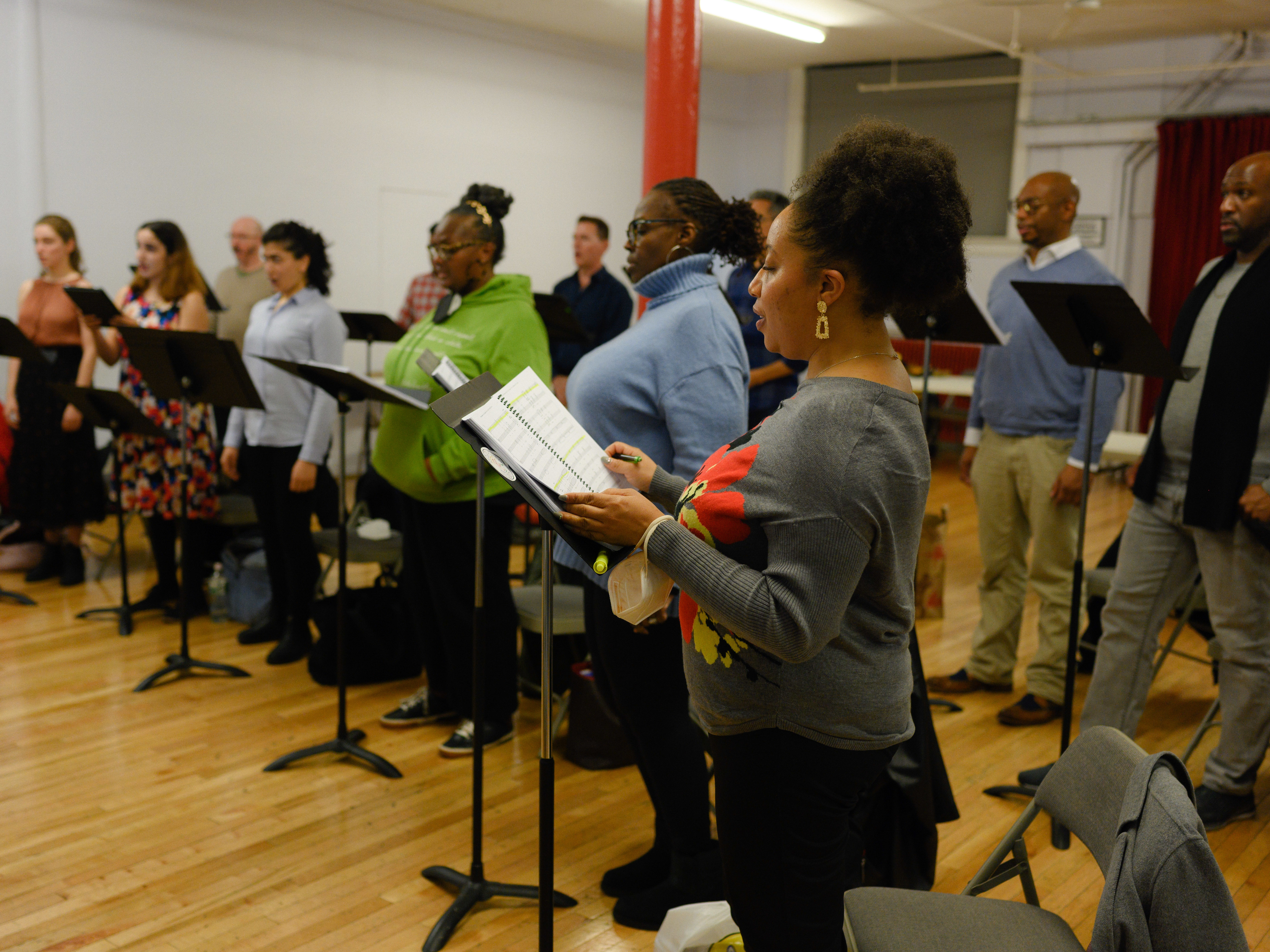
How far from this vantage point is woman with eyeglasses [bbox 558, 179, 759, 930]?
212 centimetres

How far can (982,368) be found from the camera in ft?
12.4

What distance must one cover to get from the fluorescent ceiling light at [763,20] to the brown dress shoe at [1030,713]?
205 inches

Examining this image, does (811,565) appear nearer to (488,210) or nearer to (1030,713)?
(488,210)

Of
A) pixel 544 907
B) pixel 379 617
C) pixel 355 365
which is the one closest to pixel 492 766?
pixel 379 617

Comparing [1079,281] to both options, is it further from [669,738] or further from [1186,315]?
[669,738]

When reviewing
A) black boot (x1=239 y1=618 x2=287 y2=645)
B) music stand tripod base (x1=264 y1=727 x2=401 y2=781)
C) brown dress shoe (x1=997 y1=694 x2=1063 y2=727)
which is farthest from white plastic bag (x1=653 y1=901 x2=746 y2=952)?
black boot (x1=239 y1=618 x2=287 y2=645)

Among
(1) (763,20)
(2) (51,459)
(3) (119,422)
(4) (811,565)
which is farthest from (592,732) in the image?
(1) (763,20)

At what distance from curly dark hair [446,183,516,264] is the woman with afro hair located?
1.73 m

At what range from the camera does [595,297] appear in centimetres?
637

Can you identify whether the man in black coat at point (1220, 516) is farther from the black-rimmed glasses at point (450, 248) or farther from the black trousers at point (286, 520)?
the black trousers at point (286, 520)

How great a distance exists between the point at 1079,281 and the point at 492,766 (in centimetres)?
243

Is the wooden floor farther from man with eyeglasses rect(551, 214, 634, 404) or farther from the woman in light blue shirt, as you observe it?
man with eyeglasses rect(551, 214, 634, 404)

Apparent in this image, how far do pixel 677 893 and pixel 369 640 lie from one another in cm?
185

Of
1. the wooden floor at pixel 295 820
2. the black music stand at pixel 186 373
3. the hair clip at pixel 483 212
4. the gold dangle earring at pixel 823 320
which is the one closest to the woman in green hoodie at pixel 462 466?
the hair clip at pixel 483 212
